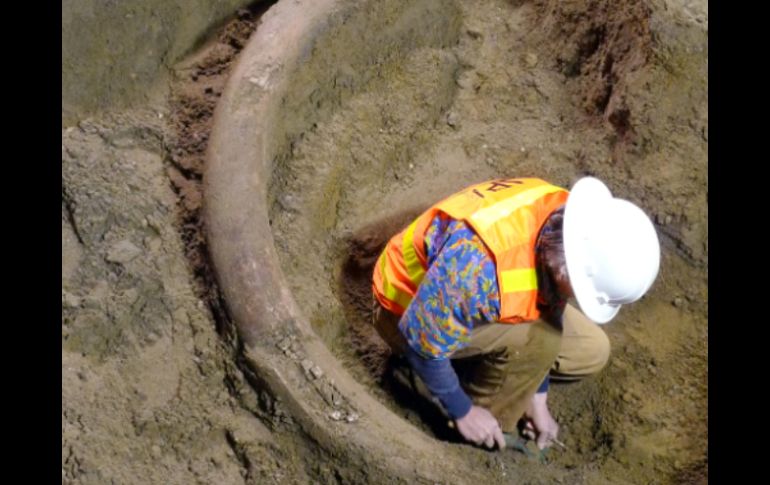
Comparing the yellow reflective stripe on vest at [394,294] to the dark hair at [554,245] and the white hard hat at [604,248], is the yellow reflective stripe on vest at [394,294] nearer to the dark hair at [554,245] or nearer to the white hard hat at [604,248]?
the dark hair at [554,245]

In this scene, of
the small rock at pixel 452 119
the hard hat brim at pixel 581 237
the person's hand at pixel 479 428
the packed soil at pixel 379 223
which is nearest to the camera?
the hard hat brim at pixel 581 237

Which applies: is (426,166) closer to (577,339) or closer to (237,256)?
(577,339)

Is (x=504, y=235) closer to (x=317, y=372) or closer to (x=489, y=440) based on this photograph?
(x=317, y=372)

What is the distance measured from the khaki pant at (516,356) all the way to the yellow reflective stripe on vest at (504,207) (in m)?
0.47

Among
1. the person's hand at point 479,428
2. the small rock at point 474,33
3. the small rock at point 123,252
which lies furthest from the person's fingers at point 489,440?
the small rock at point 474,33

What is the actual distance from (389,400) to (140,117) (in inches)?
57.1

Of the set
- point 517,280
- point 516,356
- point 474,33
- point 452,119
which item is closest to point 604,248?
point 517,280

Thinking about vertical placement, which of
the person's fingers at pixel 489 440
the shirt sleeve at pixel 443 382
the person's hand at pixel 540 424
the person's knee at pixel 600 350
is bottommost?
the person's hand at pixel 540 424

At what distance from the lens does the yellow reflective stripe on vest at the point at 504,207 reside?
2784 mm

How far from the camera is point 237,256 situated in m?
2.96

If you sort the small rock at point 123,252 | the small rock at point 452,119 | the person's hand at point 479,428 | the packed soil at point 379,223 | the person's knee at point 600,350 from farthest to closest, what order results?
the small rock at point 452,119, the person's knee at point 600,350, the person's hand at point 479,428, the small rock at point 123,252, the packed soil at point 379,223

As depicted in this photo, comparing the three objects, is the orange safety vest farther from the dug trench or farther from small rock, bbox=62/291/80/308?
small rock, bbox=62/291/80/308

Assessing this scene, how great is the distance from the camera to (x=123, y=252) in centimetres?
305

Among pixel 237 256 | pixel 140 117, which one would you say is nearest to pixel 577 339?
pixel 237 256
